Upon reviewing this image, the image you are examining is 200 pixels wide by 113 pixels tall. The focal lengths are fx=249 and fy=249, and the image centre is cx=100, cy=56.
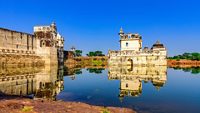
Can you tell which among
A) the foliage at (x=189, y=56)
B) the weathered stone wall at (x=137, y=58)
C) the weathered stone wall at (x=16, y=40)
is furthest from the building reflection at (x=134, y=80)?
the foliage at (x=189, y=56)

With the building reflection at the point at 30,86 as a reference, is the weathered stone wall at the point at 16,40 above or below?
above

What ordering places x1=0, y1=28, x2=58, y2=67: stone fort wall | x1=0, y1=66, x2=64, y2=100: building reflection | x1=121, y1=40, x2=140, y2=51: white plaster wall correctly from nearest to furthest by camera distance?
1. x1=0, y1=66, x2=64, y2=100: building reflection
2. x1=0, y1=28, x2=58, y2=67: stone fort wall
3. x1=121, y1=40, x2=140, y2=51: white plaster wall

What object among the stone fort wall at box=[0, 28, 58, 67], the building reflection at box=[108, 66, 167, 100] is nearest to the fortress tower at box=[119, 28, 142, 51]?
the stone fort wall at box=[0, 28, 58, 67]

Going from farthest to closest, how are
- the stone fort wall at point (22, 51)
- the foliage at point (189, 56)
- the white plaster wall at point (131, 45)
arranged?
the foliage at point (189, 56) < the white plaster wall at point (131, 45) < the stone fort wall at point (22, 51)

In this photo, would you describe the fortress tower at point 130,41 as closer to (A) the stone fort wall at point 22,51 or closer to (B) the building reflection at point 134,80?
(A) the stone fort wall at point 22,51

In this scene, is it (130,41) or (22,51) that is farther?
(130,41)

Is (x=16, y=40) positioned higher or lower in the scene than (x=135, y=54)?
higher

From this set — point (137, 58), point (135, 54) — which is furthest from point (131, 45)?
point (137, 58)

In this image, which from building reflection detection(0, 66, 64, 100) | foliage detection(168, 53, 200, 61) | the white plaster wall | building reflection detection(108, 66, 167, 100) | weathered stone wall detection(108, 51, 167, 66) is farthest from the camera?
foliage detection(168, 53, 200, 61)

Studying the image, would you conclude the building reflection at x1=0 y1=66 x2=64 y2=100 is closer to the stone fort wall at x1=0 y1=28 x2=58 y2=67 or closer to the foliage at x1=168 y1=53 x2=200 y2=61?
the stone fort wall at x1=0 y1=28 x2=58 y2=67

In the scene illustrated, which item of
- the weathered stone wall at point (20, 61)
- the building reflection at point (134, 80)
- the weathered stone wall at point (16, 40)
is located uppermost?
the weathered stone wall at point (16, 40)

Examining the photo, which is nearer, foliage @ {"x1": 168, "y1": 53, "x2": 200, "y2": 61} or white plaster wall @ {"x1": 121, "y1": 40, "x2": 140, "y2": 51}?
white plaster wall @ {"x1": 121, "y1": 40, "x2": 140, "y2": 51}

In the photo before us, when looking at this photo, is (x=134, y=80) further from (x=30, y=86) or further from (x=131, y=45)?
(x=131, y=45)

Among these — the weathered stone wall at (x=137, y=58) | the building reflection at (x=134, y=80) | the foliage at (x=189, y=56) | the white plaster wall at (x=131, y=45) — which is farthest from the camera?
the foliage at (x=189, y=56)
